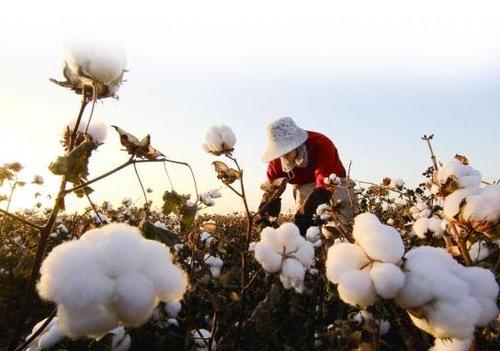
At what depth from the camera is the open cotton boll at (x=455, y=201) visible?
134cm

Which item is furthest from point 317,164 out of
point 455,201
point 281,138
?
point 455,201

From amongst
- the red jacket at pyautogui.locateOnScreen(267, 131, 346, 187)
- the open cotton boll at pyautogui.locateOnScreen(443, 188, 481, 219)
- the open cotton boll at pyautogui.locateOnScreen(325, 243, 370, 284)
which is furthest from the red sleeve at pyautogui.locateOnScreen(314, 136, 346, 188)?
the open cotton boll at pyautogui.locateOnScreen(325, 243, 370, 284)

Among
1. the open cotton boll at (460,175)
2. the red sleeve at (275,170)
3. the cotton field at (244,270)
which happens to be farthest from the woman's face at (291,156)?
the open cotton boll at (460,175)

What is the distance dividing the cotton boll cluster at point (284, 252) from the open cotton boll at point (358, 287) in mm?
941

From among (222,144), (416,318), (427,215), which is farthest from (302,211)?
(416,318)

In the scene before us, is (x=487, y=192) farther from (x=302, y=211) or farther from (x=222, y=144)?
(x=302, y=211)

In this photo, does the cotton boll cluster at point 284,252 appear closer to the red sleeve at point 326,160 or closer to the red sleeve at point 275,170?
the red sleeve at point 326,160

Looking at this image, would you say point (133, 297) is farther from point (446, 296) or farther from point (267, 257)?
point (267, 257)

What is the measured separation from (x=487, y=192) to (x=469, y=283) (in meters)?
0.34

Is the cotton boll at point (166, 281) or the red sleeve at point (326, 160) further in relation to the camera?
the red sleeve at point (326, 160)

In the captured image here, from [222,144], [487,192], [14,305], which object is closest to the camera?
[487,192]

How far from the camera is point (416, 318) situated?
106 centimetres

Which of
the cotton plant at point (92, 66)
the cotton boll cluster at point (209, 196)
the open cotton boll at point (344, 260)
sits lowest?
the open cotton boll at point (344, 260)

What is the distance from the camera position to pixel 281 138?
5.45 meters
